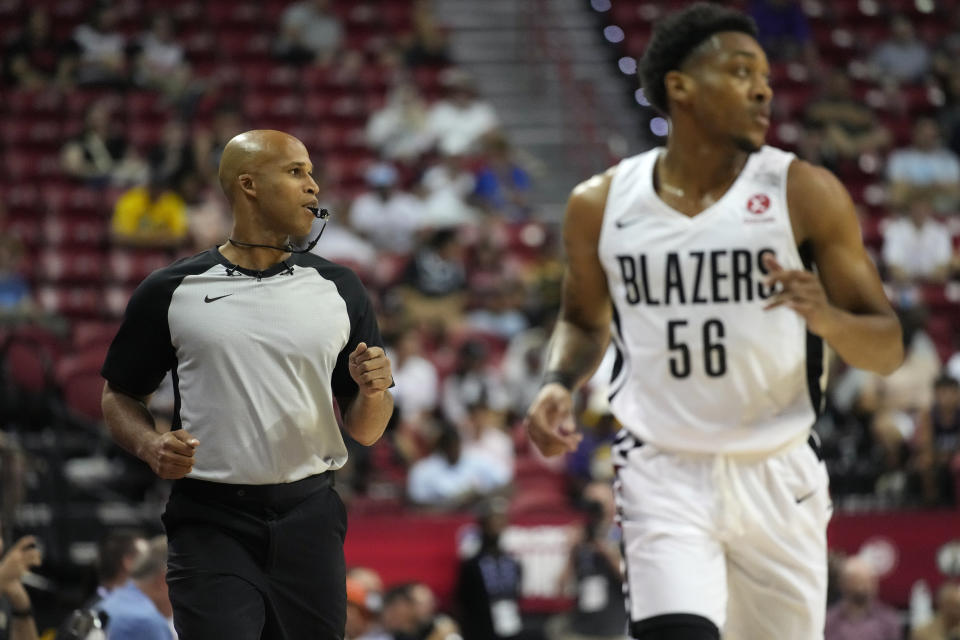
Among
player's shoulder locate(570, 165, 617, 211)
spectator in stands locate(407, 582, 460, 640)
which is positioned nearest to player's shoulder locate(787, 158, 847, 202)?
player's shoulder locate(570, 165, 617, 211)

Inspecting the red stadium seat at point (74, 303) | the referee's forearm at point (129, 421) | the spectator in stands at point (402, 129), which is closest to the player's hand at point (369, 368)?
the referee's forearm at point (129, 421)

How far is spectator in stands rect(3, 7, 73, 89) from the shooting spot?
17.7 m

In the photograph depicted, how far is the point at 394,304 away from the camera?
1420cm

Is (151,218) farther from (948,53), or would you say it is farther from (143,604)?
(948,53)

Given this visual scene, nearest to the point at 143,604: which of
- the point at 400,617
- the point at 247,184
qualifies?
the point at 247,184

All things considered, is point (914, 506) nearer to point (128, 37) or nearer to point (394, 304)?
point (394, 304)

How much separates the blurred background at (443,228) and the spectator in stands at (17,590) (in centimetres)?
179

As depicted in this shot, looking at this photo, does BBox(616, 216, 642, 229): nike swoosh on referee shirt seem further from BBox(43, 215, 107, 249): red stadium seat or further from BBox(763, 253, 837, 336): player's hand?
BBox(43, 215, 107, 249): red stadium seat

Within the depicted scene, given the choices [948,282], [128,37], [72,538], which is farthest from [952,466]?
[128,37]

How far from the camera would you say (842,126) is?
17328 mm

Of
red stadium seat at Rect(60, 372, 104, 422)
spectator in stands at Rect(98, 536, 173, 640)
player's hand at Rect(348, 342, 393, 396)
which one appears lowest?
red stadium seat at Rect(60, 372, 104, 422)

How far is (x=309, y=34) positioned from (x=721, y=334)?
1477cm

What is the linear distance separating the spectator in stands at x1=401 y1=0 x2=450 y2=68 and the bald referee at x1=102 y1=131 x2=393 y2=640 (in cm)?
1453

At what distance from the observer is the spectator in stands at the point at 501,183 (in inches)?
655
